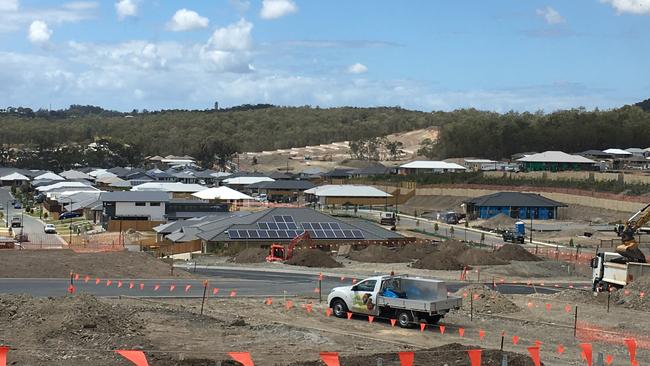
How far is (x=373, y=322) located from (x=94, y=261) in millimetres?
21538

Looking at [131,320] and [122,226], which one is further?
[122,226]

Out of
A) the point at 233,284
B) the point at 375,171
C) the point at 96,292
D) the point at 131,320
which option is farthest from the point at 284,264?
the point at 375,171

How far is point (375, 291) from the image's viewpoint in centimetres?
3109

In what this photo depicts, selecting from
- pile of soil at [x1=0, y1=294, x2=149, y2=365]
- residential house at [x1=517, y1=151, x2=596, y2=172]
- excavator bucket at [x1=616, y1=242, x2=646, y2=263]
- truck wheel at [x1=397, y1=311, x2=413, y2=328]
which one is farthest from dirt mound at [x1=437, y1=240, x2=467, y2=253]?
residential house at [x1=517, y1=151, x2=596, y2=172]

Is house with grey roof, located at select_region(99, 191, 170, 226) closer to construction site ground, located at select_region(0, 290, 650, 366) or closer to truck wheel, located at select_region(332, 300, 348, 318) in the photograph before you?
construction site ground, located at select_region(0, 290, 650, 366)

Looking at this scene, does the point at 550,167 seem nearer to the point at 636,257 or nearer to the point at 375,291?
the point at 636,257

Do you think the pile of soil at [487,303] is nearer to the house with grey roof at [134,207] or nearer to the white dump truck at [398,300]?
the white dump truck at [398,300]

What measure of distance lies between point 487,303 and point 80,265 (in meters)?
22.4

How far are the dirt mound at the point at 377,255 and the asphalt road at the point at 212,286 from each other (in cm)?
1120

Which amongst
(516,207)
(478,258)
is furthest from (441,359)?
(516,207)

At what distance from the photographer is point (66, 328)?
2473 centimetres

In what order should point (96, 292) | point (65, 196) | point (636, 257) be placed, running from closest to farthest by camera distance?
point (96, 292), point (636, 257), point (65, 196)

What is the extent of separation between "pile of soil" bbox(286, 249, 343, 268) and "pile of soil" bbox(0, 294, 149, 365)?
29349 mm

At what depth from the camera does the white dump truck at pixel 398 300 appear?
3011 cm
